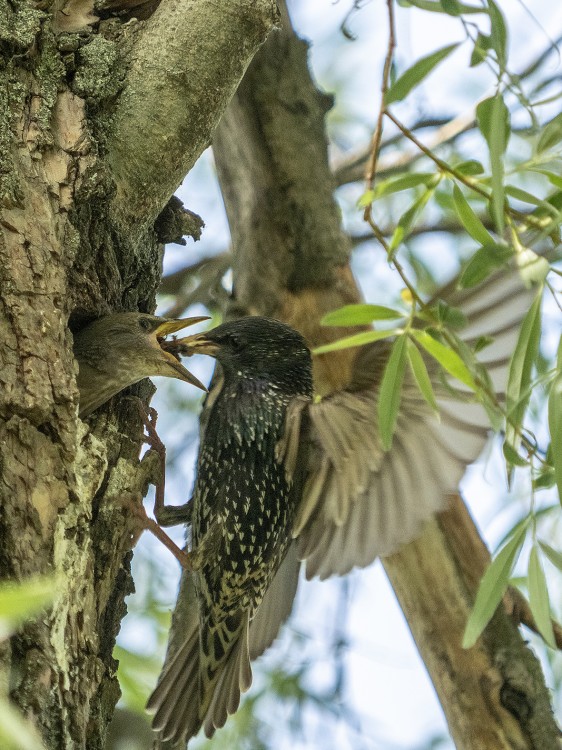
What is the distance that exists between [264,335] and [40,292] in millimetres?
1289

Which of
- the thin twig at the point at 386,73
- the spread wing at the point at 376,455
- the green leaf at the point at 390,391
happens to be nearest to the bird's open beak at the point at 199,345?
the spread wing at the point at 376,455

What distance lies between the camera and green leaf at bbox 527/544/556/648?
5.91ft

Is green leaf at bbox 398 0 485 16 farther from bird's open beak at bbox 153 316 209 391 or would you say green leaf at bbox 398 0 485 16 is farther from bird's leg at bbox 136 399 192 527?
bird's leg at bbox 136 399 192 527

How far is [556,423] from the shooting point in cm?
174

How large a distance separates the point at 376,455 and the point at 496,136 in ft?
4.02

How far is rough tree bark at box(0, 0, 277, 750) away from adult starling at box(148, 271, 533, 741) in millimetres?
513

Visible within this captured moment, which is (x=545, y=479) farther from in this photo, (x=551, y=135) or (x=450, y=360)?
(x=551, y=135)

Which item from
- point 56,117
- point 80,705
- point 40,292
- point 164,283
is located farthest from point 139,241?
point 164,283

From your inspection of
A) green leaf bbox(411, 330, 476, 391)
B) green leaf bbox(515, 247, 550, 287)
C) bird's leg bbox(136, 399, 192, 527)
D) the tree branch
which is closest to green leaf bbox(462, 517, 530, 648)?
green leaf bbox(411, 330, 476, 391)

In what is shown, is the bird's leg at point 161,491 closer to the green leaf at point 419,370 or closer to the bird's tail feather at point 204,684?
the bird's tail feather at point 204,684

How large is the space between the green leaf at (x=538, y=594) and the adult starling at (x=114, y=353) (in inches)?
46.1

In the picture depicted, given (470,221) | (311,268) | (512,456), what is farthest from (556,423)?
(311,268)

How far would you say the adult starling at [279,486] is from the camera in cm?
267

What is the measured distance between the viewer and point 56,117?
2.21m
